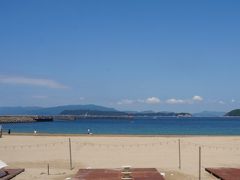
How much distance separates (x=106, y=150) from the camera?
955 inches

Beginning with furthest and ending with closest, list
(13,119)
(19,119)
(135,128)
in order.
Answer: (19,119)
(13,119)
(135,128)

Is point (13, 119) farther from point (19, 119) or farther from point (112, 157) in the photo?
point (112, 157)

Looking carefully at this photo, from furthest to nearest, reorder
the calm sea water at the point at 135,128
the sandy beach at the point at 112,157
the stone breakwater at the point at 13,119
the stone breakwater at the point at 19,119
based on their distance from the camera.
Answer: the stone breakwater at the point at 19,119
the stone breakwater at the point at 13,119
the calm sea water at the point at 135,128
the sandy beach at the point at 112,157

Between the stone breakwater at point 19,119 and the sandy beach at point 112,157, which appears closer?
the sandy beach at point 112,157

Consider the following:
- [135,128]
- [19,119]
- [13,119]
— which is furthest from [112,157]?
[19,119]

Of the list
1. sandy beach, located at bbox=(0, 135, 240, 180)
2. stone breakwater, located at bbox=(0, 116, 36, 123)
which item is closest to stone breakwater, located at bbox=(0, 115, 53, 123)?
stone breakwater, located at bbox=(0, 116, 36, 123)

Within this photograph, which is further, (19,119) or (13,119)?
(19,119)

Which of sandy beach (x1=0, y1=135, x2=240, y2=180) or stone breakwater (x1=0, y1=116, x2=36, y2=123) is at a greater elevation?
stone breakwater (x1=0, y1=116, x2=36, y2=123)

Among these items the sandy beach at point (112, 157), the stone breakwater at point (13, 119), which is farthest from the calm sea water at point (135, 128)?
the sandy beach at point (112, 157)

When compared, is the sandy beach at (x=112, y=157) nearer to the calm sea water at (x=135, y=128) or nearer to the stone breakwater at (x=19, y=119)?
the calm sea water at (x=135, y=128)

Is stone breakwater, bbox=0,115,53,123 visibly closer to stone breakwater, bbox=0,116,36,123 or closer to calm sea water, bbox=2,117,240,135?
stone breakwater, bbox=0,116,36,123

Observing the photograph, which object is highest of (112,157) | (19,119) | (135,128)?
(19,119)

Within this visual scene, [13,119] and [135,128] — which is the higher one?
[13,119]

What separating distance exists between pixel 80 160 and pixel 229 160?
653 cm
